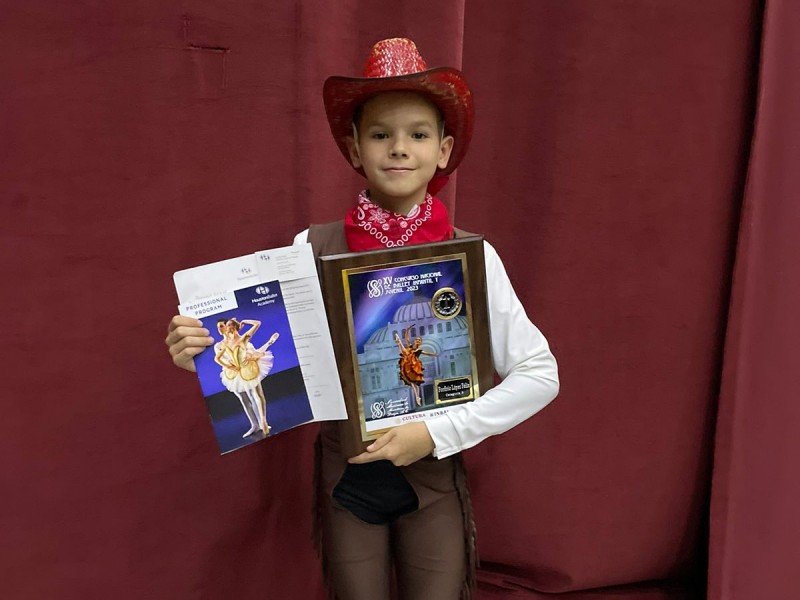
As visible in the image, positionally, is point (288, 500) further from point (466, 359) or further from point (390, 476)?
point (466, 359)

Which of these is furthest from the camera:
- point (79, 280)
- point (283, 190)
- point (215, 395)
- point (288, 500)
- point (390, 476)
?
point (288, 500)

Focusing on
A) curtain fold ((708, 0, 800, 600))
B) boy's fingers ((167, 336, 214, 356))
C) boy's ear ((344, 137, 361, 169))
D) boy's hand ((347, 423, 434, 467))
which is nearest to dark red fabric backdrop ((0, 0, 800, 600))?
curtain fold ((708, 0, 800, 600))

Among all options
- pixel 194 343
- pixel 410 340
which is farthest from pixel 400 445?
pixel 194 343

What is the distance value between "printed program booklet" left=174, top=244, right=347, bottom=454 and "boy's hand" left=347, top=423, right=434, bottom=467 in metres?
0.06

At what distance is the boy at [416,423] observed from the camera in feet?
2.71

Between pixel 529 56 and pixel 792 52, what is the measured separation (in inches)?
17.9

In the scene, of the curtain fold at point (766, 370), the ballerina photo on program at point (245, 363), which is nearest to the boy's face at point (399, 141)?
the ballerina photo on program at point (245, 363)

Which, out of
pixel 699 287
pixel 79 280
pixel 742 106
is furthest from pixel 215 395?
pixel 742 106

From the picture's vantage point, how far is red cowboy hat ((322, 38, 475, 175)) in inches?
31.9

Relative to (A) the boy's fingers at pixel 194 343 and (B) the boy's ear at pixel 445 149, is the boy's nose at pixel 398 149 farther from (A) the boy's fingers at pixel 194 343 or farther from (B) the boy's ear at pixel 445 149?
(A) the boy's fingers at pixel 194 343

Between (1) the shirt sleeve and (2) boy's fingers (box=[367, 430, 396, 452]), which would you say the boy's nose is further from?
(2) boy's fingers (box=[367, 430, 396, 452])

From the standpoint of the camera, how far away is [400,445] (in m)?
0.81

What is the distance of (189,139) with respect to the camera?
3.63 feet

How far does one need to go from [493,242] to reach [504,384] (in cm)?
51
